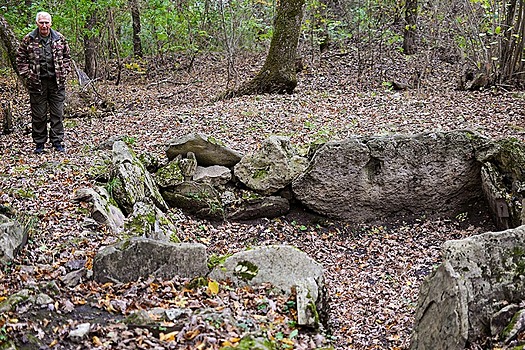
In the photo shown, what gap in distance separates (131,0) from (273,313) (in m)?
13.5

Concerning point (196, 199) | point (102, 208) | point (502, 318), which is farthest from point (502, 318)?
point (196, 199)

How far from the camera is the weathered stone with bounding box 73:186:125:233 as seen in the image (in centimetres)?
580

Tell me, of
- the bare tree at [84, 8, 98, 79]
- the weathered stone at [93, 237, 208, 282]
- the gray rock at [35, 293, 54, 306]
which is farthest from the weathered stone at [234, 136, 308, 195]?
the bare tree at [84, 8, 98, 79]

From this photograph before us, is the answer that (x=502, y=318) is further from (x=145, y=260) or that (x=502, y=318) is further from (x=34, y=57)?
(x=34, y=57)

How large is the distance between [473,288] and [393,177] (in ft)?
12.9

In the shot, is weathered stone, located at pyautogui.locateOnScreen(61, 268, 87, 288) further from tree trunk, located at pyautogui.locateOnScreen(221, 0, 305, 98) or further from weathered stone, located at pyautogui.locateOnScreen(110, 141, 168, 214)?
tree trunk, located at pyautogui.locateOnScreen(221, 0, 305, 98)

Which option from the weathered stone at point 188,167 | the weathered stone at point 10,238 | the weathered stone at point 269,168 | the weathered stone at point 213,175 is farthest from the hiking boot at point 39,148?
the weathered stone at point 10,238

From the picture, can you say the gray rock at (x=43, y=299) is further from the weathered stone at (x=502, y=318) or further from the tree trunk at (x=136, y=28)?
the tree trunk at (x=136, y=28)

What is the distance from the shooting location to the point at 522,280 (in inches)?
172

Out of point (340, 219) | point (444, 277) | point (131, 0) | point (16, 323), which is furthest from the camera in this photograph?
point (131, 0)

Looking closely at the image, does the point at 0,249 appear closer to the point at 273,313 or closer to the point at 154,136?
the point at 273,313

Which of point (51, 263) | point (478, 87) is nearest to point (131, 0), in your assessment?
point (478, 87)

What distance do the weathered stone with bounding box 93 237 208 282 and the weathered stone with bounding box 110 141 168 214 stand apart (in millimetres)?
1870

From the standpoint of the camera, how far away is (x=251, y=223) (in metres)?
7.88
